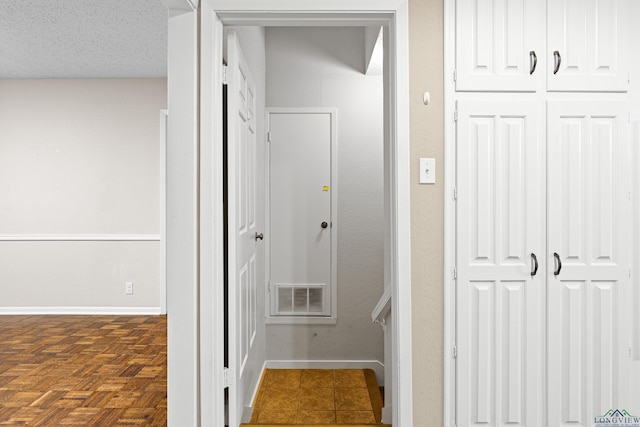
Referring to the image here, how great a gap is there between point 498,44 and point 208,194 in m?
1.44

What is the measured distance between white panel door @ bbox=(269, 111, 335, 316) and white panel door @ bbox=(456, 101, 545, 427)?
5.99 ft

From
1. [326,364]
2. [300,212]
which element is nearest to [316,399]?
[326,364]

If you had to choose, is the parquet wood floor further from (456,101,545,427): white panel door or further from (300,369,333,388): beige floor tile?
(456,101,545,427): white panel door

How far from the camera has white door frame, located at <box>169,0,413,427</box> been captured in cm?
192

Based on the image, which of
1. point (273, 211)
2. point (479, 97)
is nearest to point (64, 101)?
point (273, 211)

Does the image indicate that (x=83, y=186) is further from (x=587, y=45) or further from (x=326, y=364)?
(x=587, y=45)

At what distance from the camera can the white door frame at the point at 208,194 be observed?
1.92 metres

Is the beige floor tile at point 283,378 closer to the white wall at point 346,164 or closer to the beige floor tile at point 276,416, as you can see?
the white wall at point 346,164

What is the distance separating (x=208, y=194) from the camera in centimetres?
195

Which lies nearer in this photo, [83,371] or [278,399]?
[278,399]

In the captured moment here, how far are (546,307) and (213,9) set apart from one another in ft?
6.45

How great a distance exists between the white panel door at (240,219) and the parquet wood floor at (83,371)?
728 millimetres

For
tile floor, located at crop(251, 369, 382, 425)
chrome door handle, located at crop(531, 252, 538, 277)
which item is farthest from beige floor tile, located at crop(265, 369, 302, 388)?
chrome door handle, located at crop(531, 252, 538, 277)

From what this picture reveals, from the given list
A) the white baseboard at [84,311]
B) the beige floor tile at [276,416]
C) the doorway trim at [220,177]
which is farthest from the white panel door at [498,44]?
the white baseboard at [84,311]
